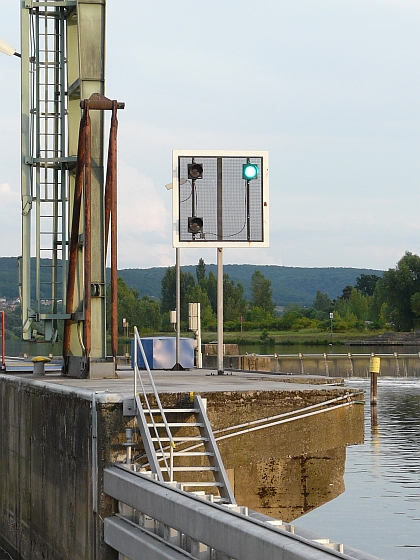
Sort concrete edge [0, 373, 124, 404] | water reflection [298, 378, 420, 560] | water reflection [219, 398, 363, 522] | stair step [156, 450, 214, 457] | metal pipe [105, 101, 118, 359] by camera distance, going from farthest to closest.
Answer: water reflection [298, 378, 420, 560] → metal pipe [105, 101, 118, 359] → water reflection [219, 398, 363, 522] → concrete edge [0, 373, 124, 404] → stair step [156, 450, 214, 457]

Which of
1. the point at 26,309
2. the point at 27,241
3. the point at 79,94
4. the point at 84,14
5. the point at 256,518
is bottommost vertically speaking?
the point at 256,518

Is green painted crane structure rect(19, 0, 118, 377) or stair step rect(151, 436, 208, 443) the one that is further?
green painted crane structure rect(19, 0, 118, 377)

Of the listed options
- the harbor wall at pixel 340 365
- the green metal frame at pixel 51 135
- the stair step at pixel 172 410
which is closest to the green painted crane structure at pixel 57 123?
the green metal frame at pixel 51 135

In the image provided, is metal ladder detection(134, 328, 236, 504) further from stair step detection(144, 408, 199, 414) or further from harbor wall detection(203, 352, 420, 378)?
harbor wall detection(203, 352, 420, 378)

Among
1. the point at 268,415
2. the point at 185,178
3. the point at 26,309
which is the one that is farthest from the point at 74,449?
the point at 26,309

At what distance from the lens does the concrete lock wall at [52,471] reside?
12.6m

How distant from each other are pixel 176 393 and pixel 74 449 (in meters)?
1.69

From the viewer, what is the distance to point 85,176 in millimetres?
20000

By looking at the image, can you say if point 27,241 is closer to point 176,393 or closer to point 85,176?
point 85,176

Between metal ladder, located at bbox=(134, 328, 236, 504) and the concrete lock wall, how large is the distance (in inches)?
18.6

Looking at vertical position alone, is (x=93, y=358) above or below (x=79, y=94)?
below

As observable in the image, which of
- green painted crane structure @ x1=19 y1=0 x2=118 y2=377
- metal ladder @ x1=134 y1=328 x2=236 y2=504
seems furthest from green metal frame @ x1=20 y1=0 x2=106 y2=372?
metal ladder @ x1=134 y1=328 x2=236 y2=504

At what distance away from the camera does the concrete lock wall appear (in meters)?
12.6

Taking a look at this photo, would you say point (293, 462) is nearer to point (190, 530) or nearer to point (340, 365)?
point (190, 530)
